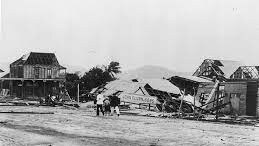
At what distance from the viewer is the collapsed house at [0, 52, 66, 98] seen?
2773 inches

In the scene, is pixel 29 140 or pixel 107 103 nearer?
pixel 29 140

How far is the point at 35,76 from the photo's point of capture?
70.6 metres

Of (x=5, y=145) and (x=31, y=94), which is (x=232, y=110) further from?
(x=31, y=94)

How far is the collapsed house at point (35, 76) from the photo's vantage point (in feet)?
231

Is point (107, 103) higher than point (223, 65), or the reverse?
point (223, 65)

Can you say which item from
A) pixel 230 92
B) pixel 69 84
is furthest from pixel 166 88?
pixel 69 84

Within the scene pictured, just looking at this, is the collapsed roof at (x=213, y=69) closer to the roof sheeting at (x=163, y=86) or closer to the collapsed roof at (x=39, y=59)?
the collapsed roof at (x=39, y=59)

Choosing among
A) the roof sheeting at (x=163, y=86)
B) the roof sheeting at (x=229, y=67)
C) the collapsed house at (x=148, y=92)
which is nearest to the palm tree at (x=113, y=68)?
the roof sheeting at (x=229, y=67)

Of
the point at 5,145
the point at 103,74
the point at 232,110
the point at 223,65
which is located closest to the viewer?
the point at 5,145

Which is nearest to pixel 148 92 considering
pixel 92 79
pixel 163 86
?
pixel 163 86

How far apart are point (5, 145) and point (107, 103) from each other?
1532cm

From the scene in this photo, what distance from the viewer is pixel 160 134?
49.8ft

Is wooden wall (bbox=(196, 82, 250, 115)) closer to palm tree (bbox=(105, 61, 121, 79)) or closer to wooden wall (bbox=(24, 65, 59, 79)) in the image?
palm tree (bbox=(105, 61, 121, 79))

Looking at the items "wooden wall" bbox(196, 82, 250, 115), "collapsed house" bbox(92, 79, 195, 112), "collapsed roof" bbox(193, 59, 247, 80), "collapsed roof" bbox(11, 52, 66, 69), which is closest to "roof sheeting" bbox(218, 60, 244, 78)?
"collapsed roof" bbox(193, 59, 247, 80)
